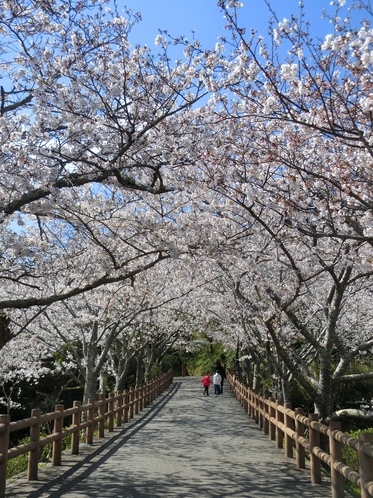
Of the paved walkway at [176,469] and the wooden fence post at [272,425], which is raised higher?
the wooden fence post at [272,425]

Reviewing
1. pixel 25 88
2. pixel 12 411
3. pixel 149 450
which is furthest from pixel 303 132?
pixel 12 411

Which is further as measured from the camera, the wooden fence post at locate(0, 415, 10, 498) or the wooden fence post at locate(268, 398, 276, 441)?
the wooden fence post at locate(268, 398, 276, 441)

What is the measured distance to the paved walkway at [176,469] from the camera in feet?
20.1

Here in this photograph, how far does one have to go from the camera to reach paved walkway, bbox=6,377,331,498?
20.1 feet

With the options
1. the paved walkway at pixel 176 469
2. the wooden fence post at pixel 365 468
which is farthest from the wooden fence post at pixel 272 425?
the wooden fence post at pixel 365 468

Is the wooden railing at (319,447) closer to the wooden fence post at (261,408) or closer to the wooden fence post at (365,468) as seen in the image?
the wooden fence post at (365,468)

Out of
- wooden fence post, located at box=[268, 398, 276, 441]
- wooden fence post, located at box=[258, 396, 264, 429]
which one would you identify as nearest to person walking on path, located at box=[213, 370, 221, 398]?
wooden fence post, located at box=[258, 396, 264, 429]

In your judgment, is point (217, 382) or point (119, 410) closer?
point (119, 410)

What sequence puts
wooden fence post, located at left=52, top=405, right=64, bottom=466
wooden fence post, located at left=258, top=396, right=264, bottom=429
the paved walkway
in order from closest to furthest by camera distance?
the paved walkway
wooden fence post, located at left=52, top=405, right=64, bottom=466
wooden fence post, located at left=258, top=396, right=264, bottom=429

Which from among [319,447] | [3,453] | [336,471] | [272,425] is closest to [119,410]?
[272,425]

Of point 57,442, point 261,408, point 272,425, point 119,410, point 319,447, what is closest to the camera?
point 319,447

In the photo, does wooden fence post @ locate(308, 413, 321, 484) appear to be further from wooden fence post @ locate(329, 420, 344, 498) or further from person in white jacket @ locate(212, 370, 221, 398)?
person in white jacket @ locate(212, 370, 221, 398)

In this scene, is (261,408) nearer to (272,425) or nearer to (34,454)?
(272,425)

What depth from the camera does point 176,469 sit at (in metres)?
7.64
